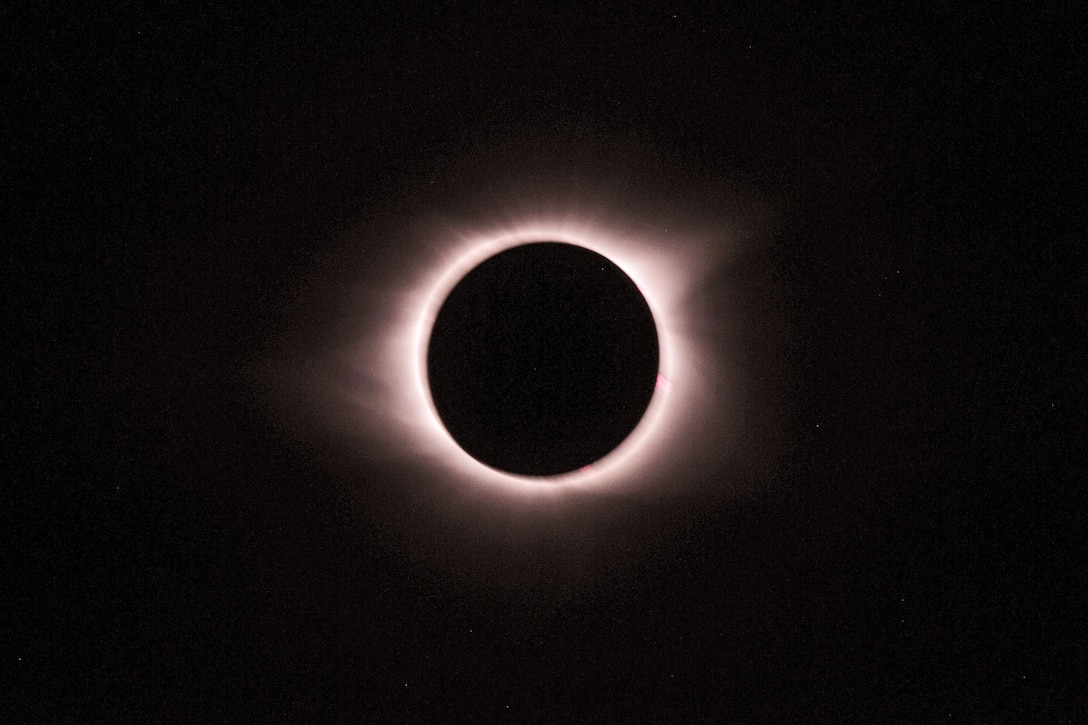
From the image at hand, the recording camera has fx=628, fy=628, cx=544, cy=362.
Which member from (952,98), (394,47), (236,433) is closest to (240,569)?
(236,433)

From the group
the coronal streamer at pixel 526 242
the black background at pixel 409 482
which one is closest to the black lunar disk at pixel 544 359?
the coronal streamer at pixel 526 242

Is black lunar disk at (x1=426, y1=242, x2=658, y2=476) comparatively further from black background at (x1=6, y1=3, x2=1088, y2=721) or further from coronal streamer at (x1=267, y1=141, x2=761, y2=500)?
black background at (x1=6, y1=3, x2=1088, y2=721)

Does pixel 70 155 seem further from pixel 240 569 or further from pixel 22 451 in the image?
pixel 240 569

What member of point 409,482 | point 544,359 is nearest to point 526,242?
point 544,359

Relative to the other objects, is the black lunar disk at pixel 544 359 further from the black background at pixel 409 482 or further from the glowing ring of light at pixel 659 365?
the black background at pixel 409 482

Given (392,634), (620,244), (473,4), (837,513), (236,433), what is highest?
(473,4)

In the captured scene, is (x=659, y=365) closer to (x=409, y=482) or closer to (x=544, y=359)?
(x=544, y=359)
